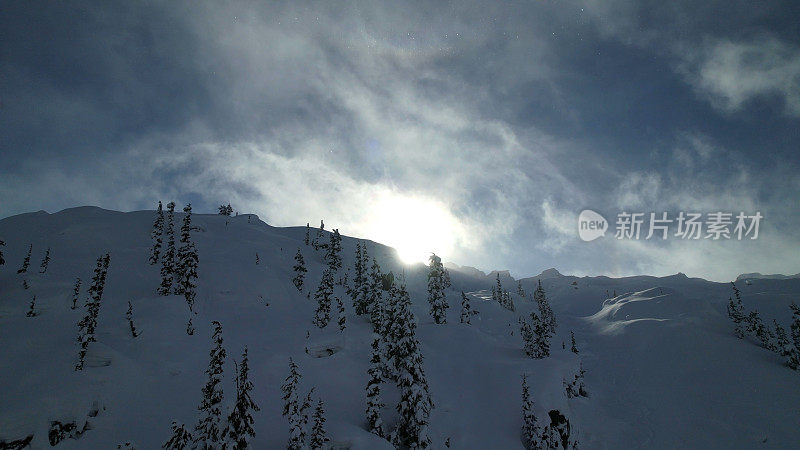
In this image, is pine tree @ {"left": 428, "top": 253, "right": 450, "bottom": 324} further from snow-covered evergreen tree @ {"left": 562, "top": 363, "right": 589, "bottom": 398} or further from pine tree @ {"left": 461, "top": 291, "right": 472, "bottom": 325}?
snow-covered evergreen tree @ {"left": 562, "top": 363, "right": 589, "bottom": 398}

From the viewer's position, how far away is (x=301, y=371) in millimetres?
30469

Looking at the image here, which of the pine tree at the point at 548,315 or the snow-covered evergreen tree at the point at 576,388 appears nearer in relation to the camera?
the snow-covered evergreen tree at the point at 576,388

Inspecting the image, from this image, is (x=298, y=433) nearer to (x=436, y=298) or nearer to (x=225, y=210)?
→ (x=436, y=298)

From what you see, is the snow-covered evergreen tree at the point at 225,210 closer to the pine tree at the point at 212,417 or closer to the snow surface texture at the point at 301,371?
the snow surface texture at the point at 301,371

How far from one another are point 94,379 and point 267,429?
10562 mm

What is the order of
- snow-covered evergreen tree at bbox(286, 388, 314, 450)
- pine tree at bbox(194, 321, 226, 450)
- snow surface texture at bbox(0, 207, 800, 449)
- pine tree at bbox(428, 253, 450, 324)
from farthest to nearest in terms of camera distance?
1. pine tree at bbox(428, 253, 450, 324)
2. snow surface texture at bbox(0, 207, 800, 449)
3. snow-covered evergreen tree at bbox(286, 388, 314, 450)
4. pine tree at bbox(194, 321, 226, 450)

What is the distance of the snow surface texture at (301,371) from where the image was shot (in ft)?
66.9

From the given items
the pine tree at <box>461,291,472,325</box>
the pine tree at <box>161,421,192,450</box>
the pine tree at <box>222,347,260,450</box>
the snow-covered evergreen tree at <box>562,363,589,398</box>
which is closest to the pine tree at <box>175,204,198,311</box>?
the pine tree at <box>161,421,192,450</box>

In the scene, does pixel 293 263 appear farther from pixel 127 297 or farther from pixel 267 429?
pixel 267 429

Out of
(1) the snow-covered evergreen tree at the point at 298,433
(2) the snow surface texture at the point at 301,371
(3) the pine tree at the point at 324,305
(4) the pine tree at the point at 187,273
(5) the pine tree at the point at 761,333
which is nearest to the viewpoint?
(1) the snow-covered evergreen tree at the point at 298,433

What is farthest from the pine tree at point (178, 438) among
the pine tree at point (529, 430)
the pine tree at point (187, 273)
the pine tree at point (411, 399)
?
the pine tree at point (187, 273)

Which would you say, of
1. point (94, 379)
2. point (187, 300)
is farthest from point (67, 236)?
point (94, 379)

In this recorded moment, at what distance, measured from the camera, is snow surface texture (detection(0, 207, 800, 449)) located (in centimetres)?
2039

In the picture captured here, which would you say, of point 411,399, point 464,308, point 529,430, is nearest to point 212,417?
point 411,399
